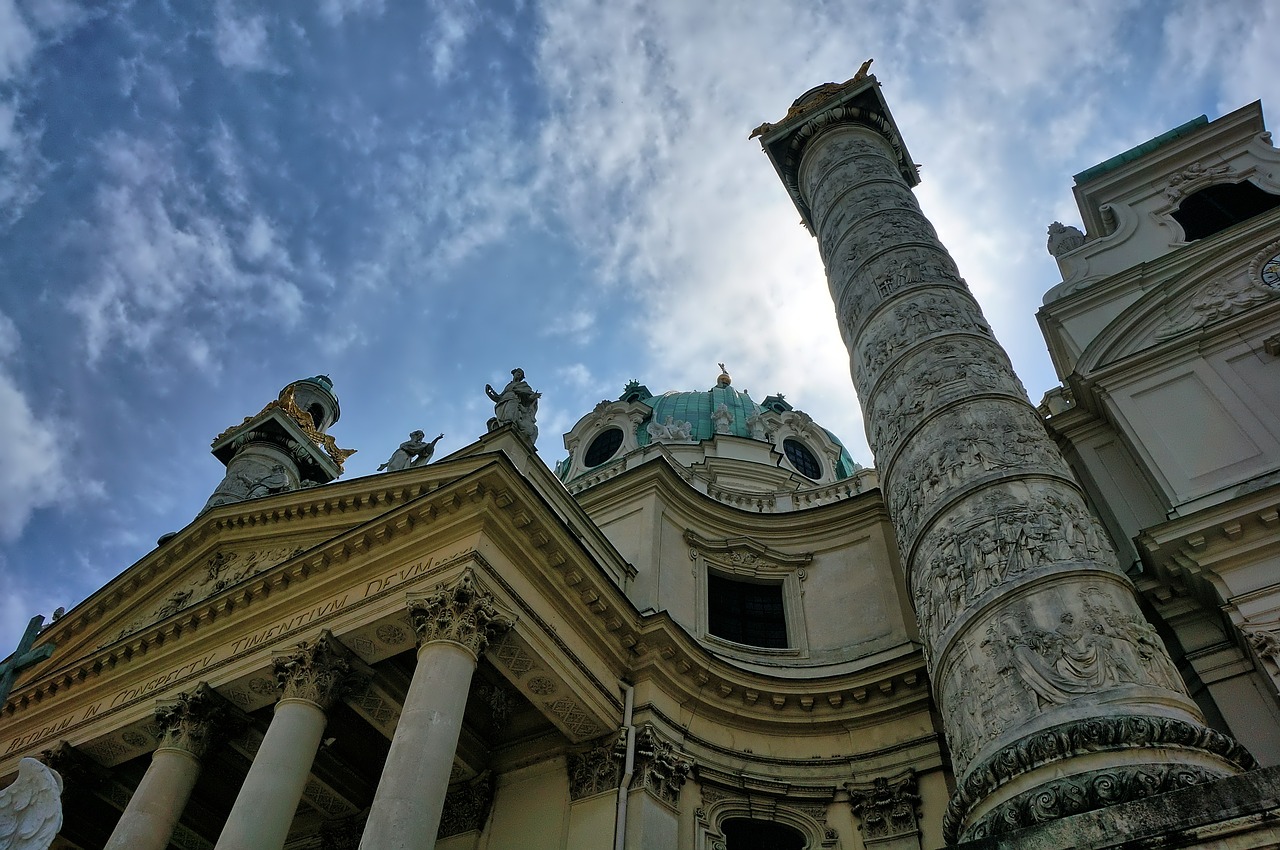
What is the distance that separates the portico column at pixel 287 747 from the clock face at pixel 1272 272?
15.5 m

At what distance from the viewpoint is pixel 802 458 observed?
1099 inches

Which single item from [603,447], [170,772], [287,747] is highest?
[603,447]

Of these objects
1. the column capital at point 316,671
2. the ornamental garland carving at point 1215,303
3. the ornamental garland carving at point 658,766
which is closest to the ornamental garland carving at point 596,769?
the ornamental garland carving at point 658,766

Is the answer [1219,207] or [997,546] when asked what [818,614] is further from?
[1219,207]

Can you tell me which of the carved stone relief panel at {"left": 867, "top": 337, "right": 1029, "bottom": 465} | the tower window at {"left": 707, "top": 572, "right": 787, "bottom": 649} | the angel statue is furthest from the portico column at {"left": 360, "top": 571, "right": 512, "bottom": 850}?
the tower window at {"left": 707, "top": 572, "right": 787, "bottom": 649}

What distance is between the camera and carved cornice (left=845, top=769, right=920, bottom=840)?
12383mm

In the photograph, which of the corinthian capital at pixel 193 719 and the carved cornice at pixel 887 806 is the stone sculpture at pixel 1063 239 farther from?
the corinthian capital at pixel 193 719

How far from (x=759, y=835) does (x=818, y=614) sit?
433cm

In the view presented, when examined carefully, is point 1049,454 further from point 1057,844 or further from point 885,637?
point 885,637

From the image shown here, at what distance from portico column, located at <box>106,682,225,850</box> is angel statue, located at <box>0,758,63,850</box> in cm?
602

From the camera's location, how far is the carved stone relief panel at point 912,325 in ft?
38.3

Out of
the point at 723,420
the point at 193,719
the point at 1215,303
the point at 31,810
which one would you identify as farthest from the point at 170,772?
the point at 723,420

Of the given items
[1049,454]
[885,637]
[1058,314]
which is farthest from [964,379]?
[1058,314]

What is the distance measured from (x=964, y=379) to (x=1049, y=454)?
1.52 metres
